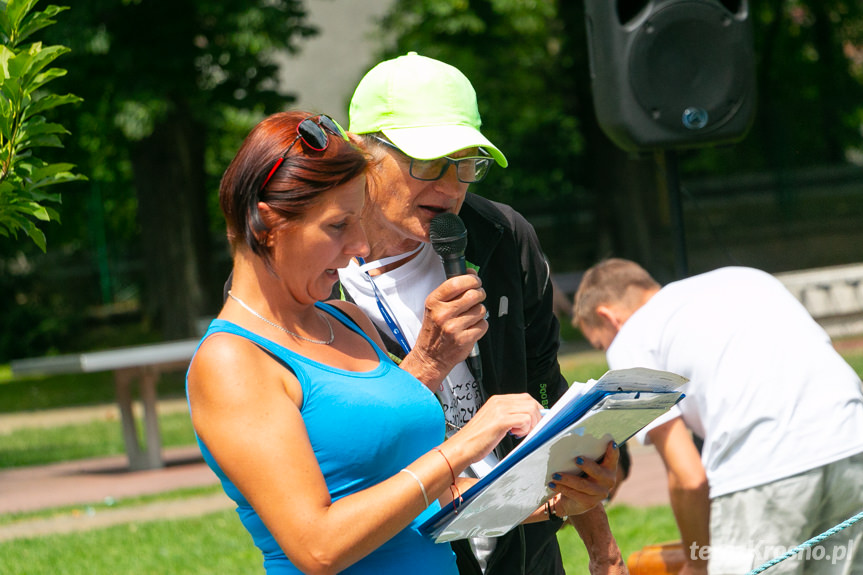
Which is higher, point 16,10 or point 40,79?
point 16,10

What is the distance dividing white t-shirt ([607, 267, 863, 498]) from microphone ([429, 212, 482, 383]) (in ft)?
4.46

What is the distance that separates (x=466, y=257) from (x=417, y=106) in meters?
0.39

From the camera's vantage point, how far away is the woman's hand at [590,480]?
225 cm

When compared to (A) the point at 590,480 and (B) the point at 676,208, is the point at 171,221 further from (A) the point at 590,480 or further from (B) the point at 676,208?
(A) the point at 590,480

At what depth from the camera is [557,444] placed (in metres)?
2.04

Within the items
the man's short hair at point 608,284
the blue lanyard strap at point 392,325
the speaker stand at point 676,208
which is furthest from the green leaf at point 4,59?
the speaker stand at point 676,208

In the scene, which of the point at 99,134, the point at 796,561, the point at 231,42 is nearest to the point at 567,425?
the point at 796,561

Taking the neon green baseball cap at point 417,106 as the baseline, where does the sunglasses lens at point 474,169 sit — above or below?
below

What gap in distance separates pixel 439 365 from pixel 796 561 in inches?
73.1

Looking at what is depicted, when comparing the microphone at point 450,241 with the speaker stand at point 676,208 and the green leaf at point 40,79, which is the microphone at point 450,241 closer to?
the green leaf at point 40,79

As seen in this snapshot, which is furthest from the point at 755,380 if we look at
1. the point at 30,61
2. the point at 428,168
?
the point at 30,61

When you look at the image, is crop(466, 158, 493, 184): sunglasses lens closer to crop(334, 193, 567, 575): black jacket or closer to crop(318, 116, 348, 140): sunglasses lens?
crop(334, 193, 567, 575): black jacket

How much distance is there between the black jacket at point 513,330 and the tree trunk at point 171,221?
11.8 metres

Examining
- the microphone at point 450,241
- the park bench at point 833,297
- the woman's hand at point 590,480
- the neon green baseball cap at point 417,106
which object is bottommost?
the park bench at point 833,297
